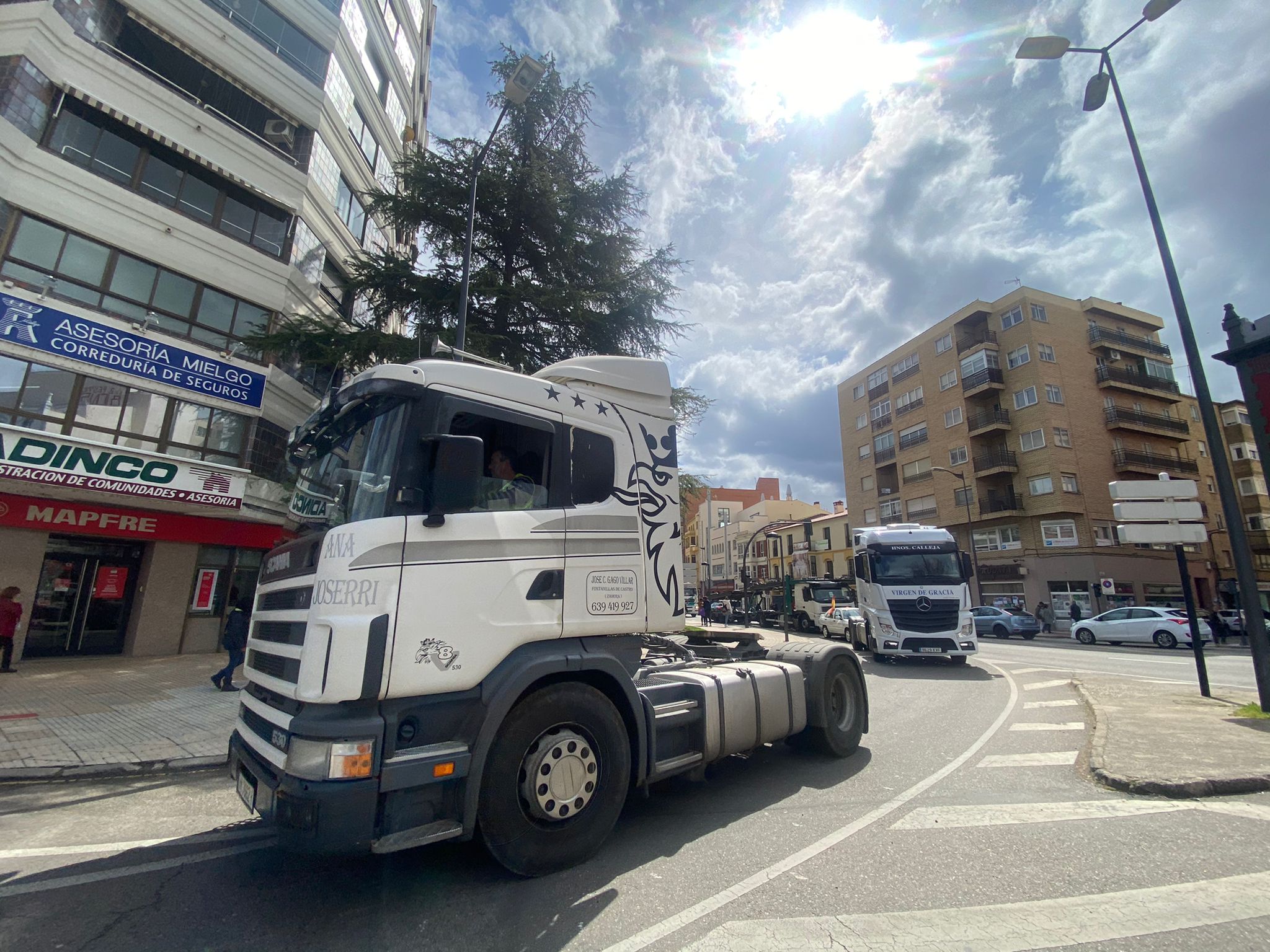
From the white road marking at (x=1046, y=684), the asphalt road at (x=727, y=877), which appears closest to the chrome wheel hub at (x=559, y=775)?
the asphalt road at (x=727, y=877)

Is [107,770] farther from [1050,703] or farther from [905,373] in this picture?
[905,373]

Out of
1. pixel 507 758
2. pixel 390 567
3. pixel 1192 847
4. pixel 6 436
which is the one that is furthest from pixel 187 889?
pixel 6 436

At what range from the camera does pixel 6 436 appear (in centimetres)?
1097

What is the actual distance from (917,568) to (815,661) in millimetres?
8821

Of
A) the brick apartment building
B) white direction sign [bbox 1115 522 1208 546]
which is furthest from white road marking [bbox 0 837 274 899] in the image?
the brick apartment building

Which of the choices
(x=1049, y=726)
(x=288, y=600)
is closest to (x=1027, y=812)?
(x=1049, y=726)

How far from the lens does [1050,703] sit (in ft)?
28.7

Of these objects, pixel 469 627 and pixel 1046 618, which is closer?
pixel 469 627

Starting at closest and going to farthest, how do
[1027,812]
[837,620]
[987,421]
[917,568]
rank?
[1027,812], [917,568], [837,620], [987,421]

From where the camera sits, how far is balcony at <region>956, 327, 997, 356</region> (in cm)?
4050

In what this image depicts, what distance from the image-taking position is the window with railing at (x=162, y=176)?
500 inches

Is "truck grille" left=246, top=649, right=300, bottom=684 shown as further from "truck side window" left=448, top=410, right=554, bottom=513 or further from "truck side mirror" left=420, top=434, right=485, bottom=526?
"truck side window" left=448, top=410, right=554, bottom=513

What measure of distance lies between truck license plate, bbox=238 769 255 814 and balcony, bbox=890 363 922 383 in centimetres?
4996

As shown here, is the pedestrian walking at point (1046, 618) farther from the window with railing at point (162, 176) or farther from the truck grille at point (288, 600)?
the window with railing at point (162, 176)
